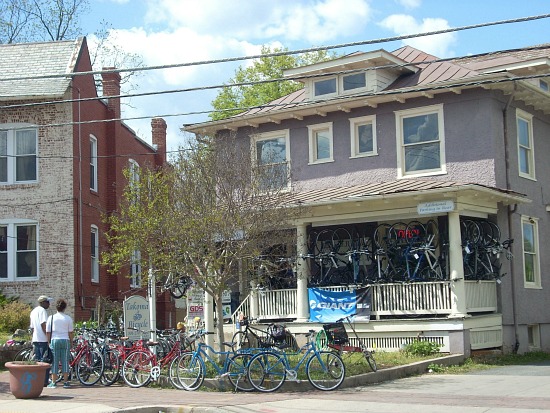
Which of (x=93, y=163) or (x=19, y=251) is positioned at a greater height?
(x=93, y=163)

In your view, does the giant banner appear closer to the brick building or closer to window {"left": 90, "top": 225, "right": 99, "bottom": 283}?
the brick building

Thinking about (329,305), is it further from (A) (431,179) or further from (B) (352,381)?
(B) (352,381)

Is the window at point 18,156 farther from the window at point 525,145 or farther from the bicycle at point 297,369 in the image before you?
the window at point 525,145

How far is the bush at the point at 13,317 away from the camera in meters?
24.3

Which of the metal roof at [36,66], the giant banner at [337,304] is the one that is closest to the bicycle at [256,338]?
the giant banner at [337,304]

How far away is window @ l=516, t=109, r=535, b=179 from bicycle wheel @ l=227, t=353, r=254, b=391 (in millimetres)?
11239

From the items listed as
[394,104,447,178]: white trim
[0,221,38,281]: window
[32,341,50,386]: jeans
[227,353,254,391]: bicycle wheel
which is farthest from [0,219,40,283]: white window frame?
[227,353,254,391]: bicycle wheel

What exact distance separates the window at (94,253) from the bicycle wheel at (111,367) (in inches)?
483

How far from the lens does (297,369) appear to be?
15.9 m

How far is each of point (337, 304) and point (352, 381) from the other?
6131 millimetres

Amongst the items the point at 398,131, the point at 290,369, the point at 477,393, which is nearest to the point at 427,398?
the point at 477,393

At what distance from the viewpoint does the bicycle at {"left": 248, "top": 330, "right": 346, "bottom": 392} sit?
51.6 feet

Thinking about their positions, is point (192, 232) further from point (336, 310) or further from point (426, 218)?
point (426, 218)

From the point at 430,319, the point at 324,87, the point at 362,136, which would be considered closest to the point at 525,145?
the point at 362,136
